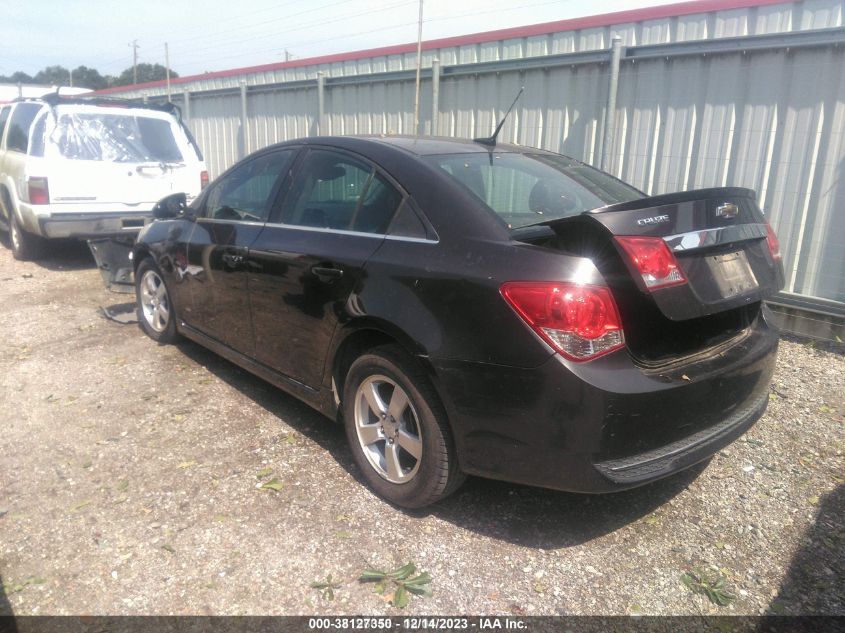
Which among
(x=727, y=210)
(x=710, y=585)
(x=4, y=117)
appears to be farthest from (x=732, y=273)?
(x=4, y=117)

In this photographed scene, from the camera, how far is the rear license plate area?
8.68 ft

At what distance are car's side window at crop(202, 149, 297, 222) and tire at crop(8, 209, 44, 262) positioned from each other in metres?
5.17

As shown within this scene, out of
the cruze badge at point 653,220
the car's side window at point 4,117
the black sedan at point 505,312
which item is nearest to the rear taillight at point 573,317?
the black sedan at point 505,312

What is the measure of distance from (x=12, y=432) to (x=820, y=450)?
4.57 metres

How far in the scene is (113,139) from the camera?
7.83 meters

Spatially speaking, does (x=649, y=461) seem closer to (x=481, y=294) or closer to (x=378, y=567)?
(x=481, y=294)

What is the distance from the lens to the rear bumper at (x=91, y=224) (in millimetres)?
7352

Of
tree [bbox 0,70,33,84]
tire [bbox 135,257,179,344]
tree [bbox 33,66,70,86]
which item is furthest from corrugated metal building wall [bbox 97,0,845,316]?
tree [bbox 33,66,70,86]

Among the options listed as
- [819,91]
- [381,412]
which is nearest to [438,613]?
[381,412]

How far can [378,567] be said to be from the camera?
265 cm

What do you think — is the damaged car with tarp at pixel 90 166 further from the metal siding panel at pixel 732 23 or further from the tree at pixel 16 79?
the tree at pixel 16 79

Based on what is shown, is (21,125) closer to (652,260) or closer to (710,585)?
(652,260)

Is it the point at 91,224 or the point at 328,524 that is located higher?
the point at 91,224

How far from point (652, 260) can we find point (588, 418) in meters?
0.63
